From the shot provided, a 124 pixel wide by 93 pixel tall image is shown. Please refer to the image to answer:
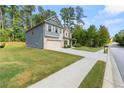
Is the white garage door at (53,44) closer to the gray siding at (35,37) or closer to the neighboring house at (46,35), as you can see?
the neighboring house at (46,35)

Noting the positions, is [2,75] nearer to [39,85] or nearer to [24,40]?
[39,85]

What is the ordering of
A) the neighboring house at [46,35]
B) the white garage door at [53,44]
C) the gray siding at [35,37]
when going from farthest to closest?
the white garage door at [53,44] < the gray siding at [35,37] < the neighboring house at [46,35]

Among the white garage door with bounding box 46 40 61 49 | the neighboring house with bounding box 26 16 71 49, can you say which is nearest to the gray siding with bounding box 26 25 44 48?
the neighboring house with bounding box 26 16 71 49

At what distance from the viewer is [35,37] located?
75.5ft

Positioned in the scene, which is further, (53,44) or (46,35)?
(53,44)

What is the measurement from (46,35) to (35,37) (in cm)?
213

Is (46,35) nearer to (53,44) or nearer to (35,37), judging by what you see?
(35,37)

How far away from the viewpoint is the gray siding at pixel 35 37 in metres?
21.8

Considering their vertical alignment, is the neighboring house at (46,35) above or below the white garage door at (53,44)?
above

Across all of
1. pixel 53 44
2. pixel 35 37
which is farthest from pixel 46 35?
pixel 53 44

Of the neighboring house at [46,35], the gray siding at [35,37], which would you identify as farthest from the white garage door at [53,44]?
the gray siding at [35,37]

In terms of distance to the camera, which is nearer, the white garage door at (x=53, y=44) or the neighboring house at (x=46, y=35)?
the neighboring house at (x=46, y=35)
